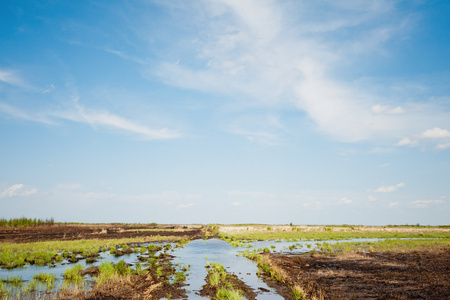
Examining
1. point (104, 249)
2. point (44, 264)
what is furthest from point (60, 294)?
point (104, 249)

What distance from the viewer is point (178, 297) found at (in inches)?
659

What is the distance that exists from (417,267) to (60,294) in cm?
2734

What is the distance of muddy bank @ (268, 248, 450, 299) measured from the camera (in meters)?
16.8

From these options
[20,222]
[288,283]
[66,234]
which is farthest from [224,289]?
[20,222]

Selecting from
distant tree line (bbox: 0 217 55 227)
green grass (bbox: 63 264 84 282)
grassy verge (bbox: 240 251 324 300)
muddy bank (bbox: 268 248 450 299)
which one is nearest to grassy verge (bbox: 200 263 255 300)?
grassy verge (bbox: 240 251 324 300)

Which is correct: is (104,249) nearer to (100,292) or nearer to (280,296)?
(100,292)

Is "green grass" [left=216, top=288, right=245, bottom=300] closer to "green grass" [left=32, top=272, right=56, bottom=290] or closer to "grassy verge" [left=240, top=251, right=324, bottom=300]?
"grassy verge" [left=240, top=251, right=324, bottom=300]

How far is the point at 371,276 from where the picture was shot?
2139 cm

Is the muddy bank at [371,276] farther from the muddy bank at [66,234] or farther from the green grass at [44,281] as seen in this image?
the muddy bank at [66,234]

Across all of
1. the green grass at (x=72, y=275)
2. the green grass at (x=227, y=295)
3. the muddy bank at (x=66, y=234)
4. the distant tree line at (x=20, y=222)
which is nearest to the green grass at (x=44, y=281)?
the green grass at (x=72, y=275)

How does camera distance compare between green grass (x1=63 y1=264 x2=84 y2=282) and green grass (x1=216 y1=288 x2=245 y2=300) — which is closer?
green grass (x1=216 y1=288 x2=245 y2=300)

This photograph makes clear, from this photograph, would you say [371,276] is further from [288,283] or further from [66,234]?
[66,234]

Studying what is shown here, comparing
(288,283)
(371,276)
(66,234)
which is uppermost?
(371,276)

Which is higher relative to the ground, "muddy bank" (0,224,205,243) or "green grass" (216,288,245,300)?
"green grass" (216,288,245,300)
